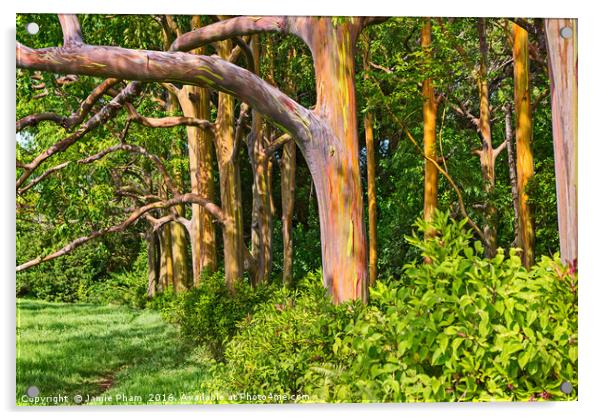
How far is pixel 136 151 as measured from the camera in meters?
9.70

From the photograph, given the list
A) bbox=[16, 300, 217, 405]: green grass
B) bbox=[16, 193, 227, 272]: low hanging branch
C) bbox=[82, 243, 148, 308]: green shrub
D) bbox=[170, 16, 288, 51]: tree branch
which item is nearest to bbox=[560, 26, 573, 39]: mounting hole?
bbox=[170, 16, 288, 51]: tree branch

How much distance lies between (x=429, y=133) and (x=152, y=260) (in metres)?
6.75

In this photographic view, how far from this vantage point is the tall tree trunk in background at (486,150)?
639cm

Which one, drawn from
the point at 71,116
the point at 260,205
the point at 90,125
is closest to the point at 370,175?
the point at 90,125

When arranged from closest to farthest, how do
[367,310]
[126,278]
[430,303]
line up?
[430,303]
[367,310]
[126,278]

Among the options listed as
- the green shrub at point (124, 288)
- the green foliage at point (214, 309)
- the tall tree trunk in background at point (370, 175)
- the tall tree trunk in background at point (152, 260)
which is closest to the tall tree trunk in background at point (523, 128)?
the tall tree trunk in background at point (370, 175)

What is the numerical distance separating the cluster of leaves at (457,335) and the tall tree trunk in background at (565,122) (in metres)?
0.78

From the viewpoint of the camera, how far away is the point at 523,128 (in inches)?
279

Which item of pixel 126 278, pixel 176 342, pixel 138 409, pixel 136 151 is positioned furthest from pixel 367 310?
pixel 126 278

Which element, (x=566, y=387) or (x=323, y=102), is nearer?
(x=566, y=387)

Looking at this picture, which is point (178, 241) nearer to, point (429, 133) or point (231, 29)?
point (429, 133)
